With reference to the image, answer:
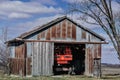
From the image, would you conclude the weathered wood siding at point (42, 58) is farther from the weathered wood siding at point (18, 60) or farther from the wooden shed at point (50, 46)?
the weathered wood siding at point (18, 60)

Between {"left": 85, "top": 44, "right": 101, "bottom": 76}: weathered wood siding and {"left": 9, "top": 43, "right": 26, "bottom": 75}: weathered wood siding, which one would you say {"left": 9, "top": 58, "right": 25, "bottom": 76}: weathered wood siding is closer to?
{"left": 9, "top": 43, "right": 26, "bottom": 75}: weathered wood siding

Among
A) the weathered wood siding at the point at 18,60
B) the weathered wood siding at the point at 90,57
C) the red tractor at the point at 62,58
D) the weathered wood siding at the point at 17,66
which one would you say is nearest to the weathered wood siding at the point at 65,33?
the weathered wood siding at the point at 90,57

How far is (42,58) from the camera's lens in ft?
137

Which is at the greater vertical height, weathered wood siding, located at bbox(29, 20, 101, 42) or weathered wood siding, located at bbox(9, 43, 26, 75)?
weathered wood siding, located at bbox(29, 20, 101, 42)

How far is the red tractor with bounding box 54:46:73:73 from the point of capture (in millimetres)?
44219

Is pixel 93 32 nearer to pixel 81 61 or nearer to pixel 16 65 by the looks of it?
pixel 81 61

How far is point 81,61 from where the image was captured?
153 ft

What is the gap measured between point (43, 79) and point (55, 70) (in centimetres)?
858

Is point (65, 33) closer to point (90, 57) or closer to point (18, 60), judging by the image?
point (90, 57)

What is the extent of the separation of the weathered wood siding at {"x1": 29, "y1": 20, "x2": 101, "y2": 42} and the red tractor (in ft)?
6.73

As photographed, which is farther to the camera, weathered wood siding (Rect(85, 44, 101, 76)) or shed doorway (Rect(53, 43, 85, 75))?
shed doorway (Rect(53, 43, 85, 75))

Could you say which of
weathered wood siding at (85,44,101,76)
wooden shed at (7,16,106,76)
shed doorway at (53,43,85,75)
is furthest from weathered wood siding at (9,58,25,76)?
weathered wood siding at (85,44,101,76)

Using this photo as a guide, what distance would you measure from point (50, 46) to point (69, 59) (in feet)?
A: 11.0

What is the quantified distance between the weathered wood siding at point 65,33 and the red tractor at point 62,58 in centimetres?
205
